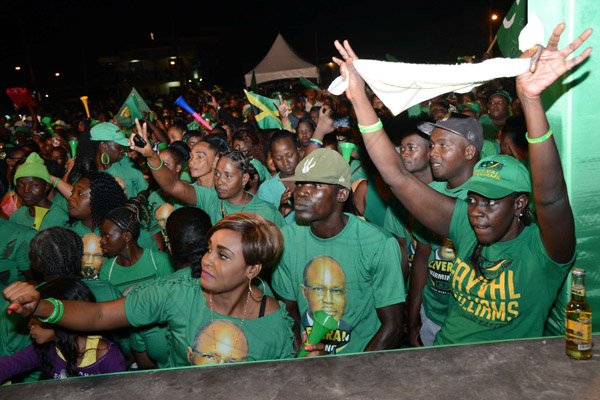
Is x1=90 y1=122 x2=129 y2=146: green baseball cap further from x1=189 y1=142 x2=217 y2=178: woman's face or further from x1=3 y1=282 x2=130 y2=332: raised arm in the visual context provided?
x1=3 y1=282 x2=130 y2=332: raised arm

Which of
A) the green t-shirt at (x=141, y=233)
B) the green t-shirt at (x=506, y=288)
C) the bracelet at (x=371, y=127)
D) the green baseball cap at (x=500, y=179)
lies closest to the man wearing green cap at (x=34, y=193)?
the green t-shirt at (x=141, y=233)

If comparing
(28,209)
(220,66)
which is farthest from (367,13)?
(28,209)

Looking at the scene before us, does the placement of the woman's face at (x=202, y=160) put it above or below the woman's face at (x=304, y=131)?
below

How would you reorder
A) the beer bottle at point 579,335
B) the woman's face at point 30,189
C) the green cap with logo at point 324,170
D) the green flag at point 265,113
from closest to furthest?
1. the beer bottle at point 579,335
2. the green cap with logo at point 324,170
3. the woman's face at point 30,189
4. the green flag at point 265,113

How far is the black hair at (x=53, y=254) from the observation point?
346 cm

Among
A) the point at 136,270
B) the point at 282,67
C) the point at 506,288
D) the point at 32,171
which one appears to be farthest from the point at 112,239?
the point at 282,67

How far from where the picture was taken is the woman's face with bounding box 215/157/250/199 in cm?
447

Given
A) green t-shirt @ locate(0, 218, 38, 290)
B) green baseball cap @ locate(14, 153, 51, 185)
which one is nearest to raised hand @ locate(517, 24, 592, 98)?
green t-shirt @ locate(0, 218, 38, 290)

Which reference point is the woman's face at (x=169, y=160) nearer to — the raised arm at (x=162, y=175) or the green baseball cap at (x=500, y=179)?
the raised arm at (x=162, y=175)

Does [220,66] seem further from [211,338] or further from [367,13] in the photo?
[211,338]

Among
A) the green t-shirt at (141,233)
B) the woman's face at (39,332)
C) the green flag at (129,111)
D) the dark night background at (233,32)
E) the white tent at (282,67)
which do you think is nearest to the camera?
the woman's face at (39,332)

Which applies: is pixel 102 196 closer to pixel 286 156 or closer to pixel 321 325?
pixel 286 156

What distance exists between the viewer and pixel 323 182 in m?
3.21

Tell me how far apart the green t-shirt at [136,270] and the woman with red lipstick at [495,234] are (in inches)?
82.0
